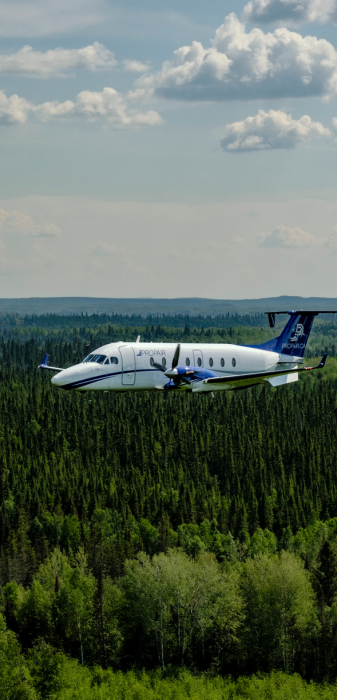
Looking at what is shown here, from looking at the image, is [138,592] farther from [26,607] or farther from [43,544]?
[43,544]

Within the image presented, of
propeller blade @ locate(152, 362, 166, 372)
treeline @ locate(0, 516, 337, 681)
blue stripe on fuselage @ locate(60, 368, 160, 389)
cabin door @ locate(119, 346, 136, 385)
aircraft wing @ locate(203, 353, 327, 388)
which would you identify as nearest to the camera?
blue stripe on fuselage @ locate(60, 368, 160, 389)

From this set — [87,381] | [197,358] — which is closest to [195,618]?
[197,358]

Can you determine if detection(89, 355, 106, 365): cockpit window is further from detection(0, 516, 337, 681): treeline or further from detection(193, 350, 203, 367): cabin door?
detection(0, 516, 337, 681): treeline

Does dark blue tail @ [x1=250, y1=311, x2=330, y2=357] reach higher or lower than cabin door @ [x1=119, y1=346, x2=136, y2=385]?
higher

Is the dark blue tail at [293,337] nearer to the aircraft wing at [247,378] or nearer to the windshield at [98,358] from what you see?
the aircraft wing at [247,378]

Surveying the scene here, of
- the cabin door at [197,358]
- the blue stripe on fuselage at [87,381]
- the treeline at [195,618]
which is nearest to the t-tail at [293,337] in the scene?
the cabin door at [197,358]

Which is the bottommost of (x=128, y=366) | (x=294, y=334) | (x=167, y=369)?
(x=167, y=369)

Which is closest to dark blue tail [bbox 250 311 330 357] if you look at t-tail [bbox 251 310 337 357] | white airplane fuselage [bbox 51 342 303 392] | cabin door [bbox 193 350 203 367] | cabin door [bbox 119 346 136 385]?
t-tail [bbox 251 310 337 357]

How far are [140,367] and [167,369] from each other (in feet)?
8.04

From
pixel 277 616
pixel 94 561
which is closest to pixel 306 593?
pixel 277 616

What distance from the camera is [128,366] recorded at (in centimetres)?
7731

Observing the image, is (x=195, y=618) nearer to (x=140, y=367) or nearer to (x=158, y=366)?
(x=158, y=366)

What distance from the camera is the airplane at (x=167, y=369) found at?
7644cm

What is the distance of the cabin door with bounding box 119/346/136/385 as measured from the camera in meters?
77.3
